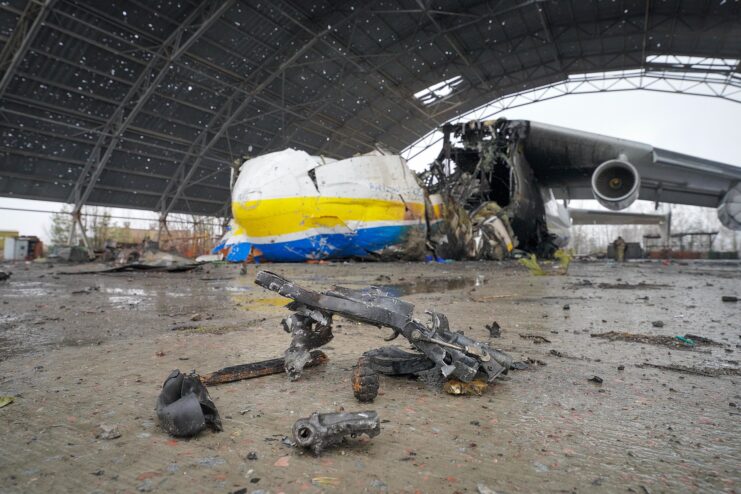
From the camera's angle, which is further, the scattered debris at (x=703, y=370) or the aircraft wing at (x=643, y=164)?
the aircraft wing at (x=643, y=164)

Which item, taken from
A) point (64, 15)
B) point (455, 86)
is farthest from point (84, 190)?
point (455, 86)

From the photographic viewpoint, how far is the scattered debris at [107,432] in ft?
2.58

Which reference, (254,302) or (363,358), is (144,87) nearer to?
(254,302)

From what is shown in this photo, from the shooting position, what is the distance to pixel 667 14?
12.2 metres

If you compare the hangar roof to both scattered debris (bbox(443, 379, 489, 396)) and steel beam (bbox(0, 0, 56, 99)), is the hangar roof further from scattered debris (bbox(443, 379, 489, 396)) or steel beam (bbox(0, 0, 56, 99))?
scattered debris (bbox(443, 379, 489, 396))

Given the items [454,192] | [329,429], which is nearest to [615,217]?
[454,192]

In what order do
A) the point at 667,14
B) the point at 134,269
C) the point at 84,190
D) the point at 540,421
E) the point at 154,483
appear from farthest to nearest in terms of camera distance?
the point at 84,190, the point at 667,14, the point at 134,269, the point at 540,421, the point at 154,483

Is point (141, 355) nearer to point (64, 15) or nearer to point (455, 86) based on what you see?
point (64, 15)

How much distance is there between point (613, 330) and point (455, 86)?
59.0 feet

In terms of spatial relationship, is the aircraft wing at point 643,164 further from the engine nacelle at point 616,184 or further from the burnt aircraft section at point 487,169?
the engine nacelle at point 616,184

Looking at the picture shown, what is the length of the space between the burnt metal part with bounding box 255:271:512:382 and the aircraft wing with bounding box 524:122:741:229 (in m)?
10.1

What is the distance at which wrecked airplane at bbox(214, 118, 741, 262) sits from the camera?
6715 mm

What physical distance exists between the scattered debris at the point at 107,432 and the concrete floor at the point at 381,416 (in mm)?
14

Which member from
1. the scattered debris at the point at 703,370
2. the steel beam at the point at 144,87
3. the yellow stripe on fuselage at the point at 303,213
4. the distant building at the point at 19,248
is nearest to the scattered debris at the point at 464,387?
the scattered debris at the point at 703,370
